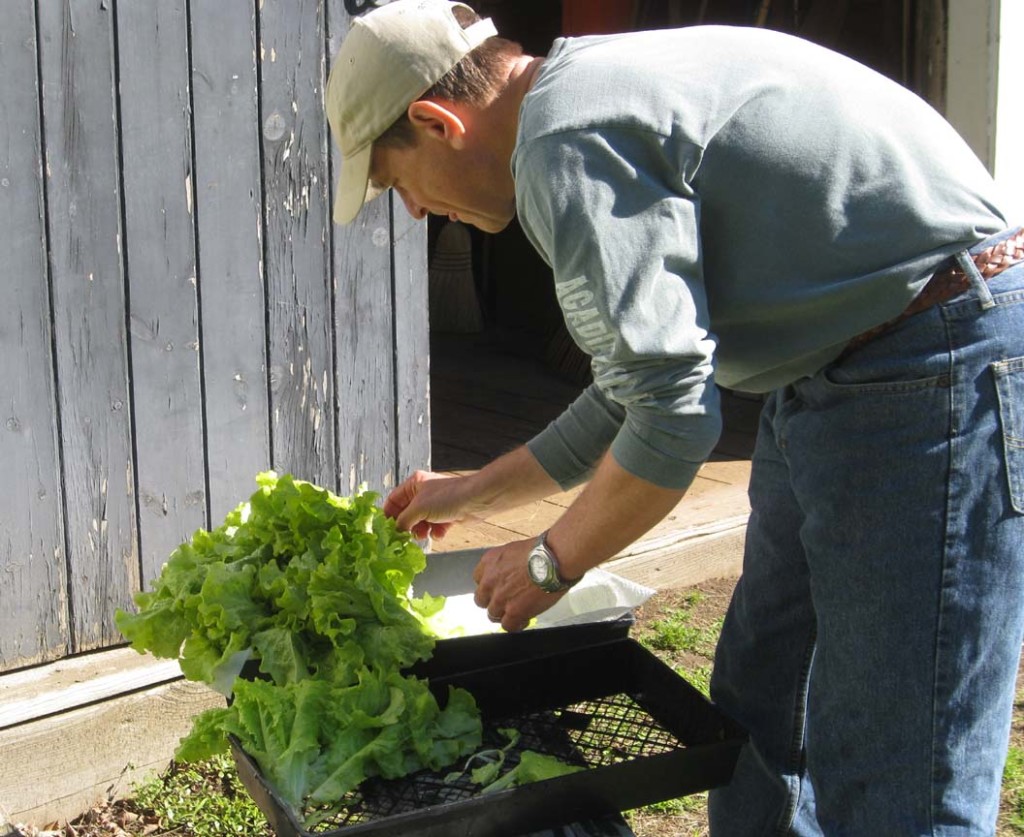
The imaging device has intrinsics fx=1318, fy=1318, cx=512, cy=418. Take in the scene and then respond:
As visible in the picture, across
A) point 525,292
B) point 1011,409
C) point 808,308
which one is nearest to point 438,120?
point 808,308

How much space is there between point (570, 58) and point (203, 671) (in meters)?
1.43

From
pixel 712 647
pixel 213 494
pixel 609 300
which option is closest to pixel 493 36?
pixel 609 300

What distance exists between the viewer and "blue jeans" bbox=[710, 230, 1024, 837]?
219cm

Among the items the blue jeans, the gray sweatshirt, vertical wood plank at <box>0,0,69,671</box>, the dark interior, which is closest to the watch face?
the gray sweatshirt

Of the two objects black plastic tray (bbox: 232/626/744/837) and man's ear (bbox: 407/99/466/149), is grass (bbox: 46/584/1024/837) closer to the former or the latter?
black plastic tray (bbox: 232/626/744/837)

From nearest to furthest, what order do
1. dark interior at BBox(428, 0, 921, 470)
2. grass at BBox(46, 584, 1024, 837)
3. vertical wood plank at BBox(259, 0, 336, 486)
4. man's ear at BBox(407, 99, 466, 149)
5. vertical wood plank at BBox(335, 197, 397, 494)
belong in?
man's ear at BBox(407, 99, 466, 149) → grass at BBox(46, 584, 1024, 837) → vertical wood plank at BBox(259, 0, 336, 486) → vertical wood plank at BBox(335, 197, 397, 494) → dark interior at BBox(428, 0, 921, 470)

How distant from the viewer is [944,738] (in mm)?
2236

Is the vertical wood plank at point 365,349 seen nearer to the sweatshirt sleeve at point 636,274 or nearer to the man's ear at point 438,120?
the man's ear at point 438,120

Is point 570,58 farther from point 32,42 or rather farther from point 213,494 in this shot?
point 213,494

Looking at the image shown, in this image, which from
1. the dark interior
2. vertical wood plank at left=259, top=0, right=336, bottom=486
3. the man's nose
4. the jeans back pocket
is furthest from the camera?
the dark interior

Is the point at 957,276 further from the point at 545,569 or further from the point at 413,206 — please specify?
the point at 413,206

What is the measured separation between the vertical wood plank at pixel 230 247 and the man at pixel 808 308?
1537 millimetres

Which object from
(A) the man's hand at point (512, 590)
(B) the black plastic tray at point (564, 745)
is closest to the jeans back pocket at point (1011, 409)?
(B) the black plastic tray at point (564, 745)

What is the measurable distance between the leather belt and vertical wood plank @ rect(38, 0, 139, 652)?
229 centimetres
